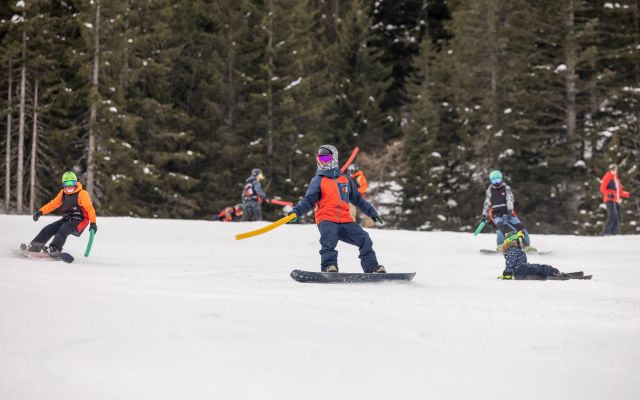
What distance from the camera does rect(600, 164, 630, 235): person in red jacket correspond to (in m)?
18.9

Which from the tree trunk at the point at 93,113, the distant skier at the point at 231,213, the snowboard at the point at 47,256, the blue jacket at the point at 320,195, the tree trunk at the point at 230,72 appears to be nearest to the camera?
the blue jacket at the point at 320,195

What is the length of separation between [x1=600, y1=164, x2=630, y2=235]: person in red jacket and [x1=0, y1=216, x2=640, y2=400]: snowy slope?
37.5 ft

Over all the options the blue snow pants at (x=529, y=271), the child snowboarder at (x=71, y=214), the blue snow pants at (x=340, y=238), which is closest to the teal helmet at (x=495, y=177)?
the blue snow pants at (x=529, y=271)

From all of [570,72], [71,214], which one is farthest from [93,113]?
[570,72]

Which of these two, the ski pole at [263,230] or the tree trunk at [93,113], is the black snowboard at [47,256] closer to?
the ski pole at [263,230]

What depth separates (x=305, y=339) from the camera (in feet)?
15.6

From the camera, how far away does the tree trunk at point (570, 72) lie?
3197cm

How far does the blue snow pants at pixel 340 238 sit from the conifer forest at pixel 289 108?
840 inches

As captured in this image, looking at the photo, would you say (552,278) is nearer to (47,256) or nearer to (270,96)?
(47,256)

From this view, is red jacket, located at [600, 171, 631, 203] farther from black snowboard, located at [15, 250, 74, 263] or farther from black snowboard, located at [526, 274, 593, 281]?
black snowboard, located at [15, 250, 74, 263]

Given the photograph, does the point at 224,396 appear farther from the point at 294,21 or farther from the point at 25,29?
the point at 294,21

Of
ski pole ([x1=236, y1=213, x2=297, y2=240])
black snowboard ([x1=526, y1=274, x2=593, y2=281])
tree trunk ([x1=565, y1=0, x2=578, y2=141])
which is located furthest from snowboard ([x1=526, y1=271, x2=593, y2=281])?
tree trunk ([x1=565, y1=0, x2=578, y2=141])

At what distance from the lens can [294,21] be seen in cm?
3672

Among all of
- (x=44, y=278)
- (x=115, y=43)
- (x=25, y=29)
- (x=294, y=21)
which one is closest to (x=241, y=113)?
(x=294, y=21)
